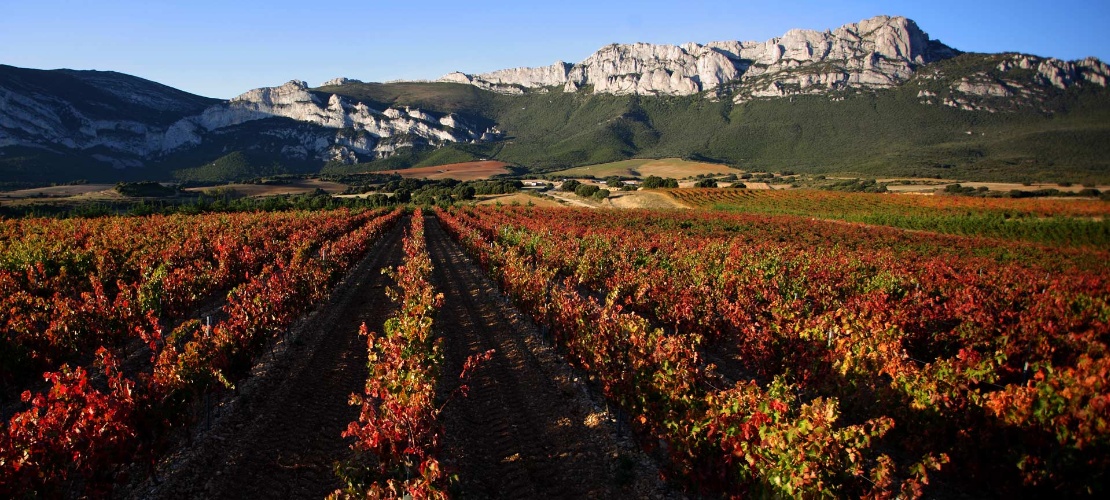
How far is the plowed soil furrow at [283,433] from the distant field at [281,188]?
94.0 metres

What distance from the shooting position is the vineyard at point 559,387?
5.79m

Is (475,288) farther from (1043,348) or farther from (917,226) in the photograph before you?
(917,226)

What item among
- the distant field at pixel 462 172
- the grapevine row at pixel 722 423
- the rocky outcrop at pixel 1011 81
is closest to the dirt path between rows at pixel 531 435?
the grapevine row at pixel 722 423

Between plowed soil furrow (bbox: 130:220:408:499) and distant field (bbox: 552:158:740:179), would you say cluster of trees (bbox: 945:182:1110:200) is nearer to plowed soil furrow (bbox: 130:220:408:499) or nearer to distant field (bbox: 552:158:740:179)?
plowed soil furrow (bbox: 130:220:408:499)

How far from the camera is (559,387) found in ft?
35.3

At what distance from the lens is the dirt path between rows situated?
736 centimetres

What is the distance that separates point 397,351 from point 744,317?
7.72 metres

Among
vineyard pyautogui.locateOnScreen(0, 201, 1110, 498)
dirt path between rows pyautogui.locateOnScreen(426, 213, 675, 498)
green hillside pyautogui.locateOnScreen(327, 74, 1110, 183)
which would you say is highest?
green hillside pyautogui.locateOnScreen(327, 74, 1110, 183)

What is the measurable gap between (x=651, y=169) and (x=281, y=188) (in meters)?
91.3

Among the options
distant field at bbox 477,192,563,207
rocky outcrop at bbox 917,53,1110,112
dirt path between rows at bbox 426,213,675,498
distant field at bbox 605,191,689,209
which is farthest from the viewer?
rocky outcrop at bbox 917,53,1110,112

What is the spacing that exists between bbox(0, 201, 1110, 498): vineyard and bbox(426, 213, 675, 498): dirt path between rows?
0.05 meters

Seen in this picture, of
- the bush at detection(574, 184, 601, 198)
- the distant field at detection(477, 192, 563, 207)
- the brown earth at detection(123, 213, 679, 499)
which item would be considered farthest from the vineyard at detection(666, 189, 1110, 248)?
the brown earth at detection(123, 213, 679, 499)

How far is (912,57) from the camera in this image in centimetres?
19325

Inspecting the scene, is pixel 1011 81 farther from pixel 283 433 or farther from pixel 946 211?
pixel 283 433
